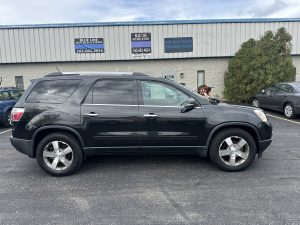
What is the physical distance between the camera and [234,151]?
4.61 metres

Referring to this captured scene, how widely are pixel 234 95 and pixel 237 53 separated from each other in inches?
90.0

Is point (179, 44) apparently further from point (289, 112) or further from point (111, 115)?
point (111, 115)

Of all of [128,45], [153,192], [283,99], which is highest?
[128,45]

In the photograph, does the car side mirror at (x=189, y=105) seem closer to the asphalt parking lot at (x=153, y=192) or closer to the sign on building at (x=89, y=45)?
the asphalt parking lot at (x=153, y=192)

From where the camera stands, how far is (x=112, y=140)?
451cm

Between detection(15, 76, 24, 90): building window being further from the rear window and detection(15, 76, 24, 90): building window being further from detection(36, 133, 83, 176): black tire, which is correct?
detection(36, 133, 83, 176): black tire

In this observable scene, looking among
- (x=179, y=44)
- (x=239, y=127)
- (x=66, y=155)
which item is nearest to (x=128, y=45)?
(x=179, y=44)

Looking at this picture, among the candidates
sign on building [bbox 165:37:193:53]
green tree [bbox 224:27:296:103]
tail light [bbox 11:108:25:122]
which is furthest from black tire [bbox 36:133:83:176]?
green tree [bbox 224:27:296:103]

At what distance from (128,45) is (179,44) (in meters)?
2.79

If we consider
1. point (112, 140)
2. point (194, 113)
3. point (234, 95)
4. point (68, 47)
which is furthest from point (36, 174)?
point (234, 95)

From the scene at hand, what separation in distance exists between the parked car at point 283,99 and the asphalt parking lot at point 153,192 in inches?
185

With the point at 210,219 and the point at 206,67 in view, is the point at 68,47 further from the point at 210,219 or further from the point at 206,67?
the point at 210,219

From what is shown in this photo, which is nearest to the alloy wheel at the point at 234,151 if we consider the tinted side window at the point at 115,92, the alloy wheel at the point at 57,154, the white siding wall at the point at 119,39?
the tinted side window at the point at 115,92

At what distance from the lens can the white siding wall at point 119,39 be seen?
13.9 meters
